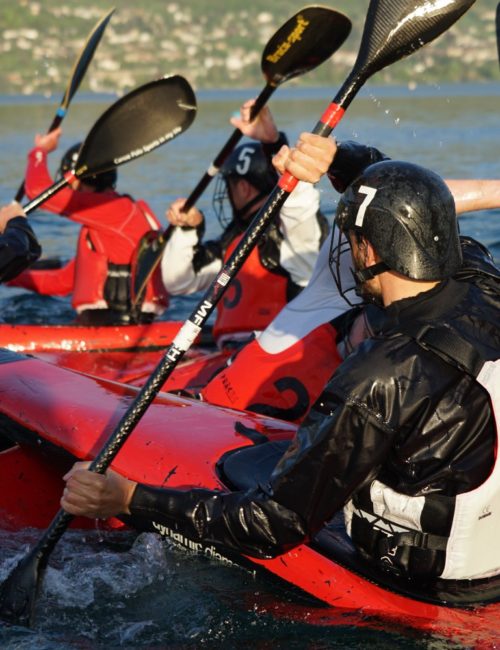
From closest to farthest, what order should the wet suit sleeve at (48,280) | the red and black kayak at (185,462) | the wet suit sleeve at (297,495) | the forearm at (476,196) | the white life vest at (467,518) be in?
the wet suit sleeve at (297,495) → the white life vest at (467,518) → the red and black kayak at (185,462) → the forearm at (476,196) → the wet suit sleeve at (48,280)

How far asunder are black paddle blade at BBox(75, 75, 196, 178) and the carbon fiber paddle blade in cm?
300

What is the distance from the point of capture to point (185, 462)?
12.6 ft

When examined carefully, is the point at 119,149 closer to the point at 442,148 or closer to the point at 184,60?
the point at 442,148

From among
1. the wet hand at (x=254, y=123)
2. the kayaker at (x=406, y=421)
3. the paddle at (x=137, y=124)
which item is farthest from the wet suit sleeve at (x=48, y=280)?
the kayaker at (x=406, y=421)

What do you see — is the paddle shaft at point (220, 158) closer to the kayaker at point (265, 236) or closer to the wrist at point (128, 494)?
the kayaker at point (265, 236)

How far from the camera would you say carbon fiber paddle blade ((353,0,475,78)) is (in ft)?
11.8

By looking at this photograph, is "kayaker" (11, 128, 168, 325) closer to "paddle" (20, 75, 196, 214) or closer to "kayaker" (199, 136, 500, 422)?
"paddle" (20, 75, 196, 214)

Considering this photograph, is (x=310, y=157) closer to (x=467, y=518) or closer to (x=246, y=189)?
(x=467, y=518)

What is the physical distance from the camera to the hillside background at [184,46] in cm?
10312

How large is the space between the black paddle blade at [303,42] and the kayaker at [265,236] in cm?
27

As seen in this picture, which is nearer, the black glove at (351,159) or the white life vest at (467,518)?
the white life vest at (467,518)

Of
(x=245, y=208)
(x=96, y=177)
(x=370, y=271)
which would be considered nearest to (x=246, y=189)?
(x=245, y=208)

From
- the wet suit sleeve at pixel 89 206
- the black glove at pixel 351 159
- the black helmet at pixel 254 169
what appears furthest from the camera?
the wet suit sleeve at pixel 89 206

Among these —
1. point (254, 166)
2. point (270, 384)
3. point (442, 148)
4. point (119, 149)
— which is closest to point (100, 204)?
point (119, 149)
